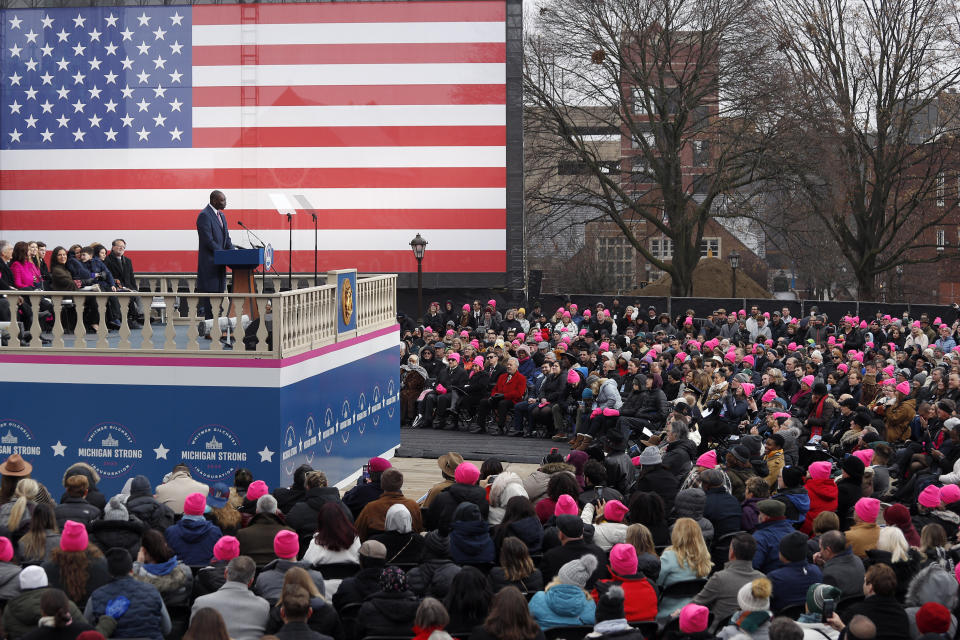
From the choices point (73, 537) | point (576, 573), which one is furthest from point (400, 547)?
point (73, 537)

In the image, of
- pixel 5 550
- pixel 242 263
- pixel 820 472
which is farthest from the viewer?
pixel 242 263

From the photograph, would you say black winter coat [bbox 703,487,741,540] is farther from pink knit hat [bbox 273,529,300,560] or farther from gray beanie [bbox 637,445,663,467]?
pink knit hat [bbox 273,529,300,560]

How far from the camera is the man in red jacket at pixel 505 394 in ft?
57.2

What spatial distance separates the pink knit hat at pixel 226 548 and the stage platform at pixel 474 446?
8.03 metres

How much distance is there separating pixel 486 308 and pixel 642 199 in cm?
1540

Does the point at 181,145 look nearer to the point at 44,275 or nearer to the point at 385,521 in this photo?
the point at 44,275

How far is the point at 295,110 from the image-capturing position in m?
24.3

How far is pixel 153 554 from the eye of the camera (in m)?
7.03

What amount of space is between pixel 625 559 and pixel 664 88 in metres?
27.9

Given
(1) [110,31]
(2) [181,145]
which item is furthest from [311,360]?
(1) [110,31]

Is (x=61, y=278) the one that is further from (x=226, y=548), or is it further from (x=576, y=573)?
(x=576, y=573)

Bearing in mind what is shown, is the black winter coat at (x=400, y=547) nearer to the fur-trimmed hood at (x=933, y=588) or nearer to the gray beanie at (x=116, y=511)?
the gray beanie at (x=116, y=511)

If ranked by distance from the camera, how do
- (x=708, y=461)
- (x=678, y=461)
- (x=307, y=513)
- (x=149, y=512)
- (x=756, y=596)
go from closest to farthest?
(x=756, y=596)
(x=149, y=512)
(x=307, y=513)
(x=708, y=461)
(x=678, y=461)

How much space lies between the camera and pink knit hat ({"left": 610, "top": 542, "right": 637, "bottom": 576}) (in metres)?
6.64
